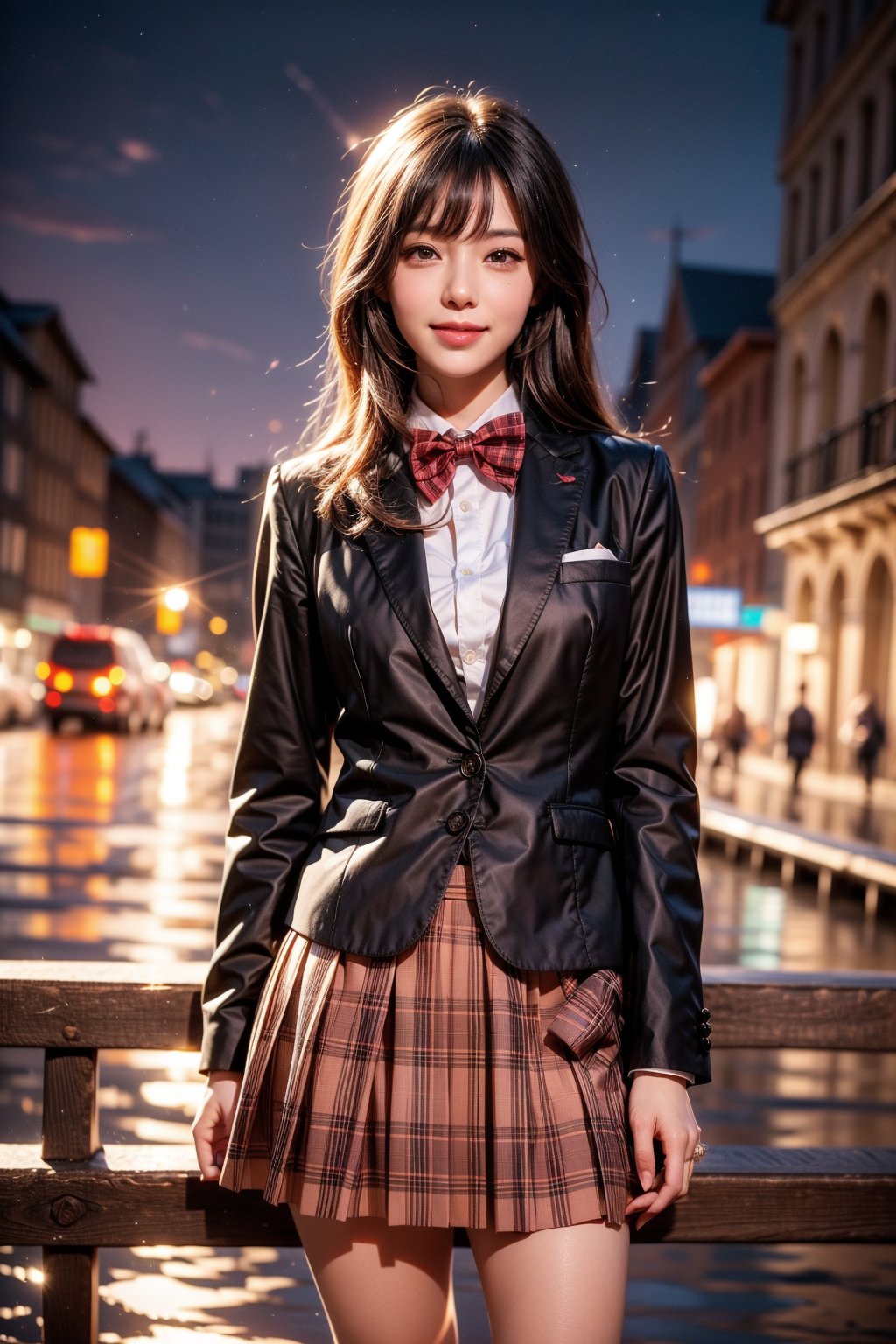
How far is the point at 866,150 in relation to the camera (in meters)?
27.7

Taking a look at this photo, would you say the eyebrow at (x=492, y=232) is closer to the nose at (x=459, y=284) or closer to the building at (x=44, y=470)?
the nose at (x=459, y=284)

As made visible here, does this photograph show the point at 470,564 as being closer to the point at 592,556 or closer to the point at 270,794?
the point at 592,556

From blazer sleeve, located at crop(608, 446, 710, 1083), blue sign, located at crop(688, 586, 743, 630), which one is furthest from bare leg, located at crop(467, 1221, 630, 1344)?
blue sign, located at crop(688, 586, 743, 630)

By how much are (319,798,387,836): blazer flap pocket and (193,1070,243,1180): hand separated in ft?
1.20

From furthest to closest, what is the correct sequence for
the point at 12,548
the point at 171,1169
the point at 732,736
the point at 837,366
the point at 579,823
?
the point at 12,548 < the point at 837,366 < the point at 732,736 < the point at 171,1169 < the point at 579,823

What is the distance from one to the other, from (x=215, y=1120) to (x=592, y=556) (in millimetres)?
878

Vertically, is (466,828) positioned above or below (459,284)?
below

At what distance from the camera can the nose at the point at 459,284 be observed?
6.21 feet

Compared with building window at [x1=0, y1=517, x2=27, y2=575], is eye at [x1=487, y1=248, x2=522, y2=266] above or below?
below

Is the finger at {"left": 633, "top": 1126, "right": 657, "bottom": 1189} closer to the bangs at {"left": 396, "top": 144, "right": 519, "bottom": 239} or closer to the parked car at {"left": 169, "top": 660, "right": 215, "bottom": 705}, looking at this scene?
the bangs at {"left": 396, "top": 144, "right": 519, "bottom": 239}

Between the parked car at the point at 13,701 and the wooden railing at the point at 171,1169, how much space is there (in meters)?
26.2

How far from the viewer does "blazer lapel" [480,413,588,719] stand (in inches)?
71.6

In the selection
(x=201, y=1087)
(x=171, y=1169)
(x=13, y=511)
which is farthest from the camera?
(x=13, y=511)

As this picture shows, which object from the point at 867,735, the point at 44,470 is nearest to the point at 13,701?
the point at 867,735
